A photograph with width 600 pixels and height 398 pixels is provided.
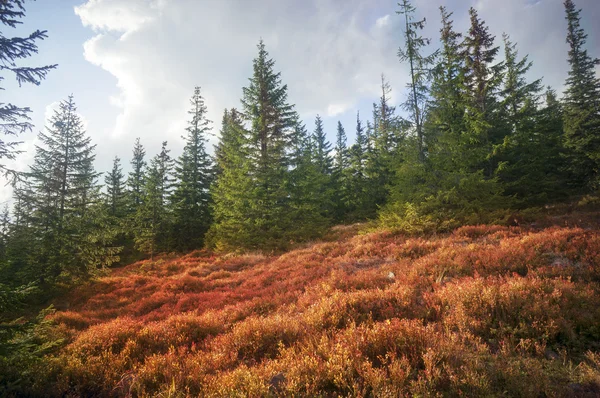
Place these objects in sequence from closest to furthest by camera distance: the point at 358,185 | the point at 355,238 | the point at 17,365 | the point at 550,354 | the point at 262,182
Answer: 1. the point at 550,354
2. the point at 17,365
3. the point at 355,238
4. the point at 262,182
5. the point at 358,185

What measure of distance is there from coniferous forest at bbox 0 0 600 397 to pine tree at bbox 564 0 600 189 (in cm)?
14

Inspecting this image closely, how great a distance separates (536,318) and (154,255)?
2734 centimetres

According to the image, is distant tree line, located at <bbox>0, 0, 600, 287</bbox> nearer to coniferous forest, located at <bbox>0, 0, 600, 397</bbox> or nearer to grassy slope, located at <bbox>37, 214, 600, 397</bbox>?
coniferous forest, located at <bbox>0, 0, 600, 397</bbox>

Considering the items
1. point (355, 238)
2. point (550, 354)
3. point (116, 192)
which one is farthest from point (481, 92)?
point (116, 192)

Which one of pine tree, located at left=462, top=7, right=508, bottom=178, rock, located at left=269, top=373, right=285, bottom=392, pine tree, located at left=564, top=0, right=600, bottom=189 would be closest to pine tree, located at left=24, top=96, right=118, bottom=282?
rock, located at left=269, top=373, right=285, bottom=392

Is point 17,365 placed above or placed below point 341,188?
below

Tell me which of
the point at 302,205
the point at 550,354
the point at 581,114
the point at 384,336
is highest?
the point at 581,114

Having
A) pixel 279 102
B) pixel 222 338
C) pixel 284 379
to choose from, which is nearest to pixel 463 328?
pixel 284 379

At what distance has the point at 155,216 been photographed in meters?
24.0

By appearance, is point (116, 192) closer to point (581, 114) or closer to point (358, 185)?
point (358, 185)

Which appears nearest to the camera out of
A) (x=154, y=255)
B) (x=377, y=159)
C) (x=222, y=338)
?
(x=222, y=338)

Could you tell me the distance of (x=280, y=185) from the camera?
1953 centimetres

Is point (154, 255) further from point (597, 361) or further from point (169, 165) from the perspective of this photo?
point (597, 361)

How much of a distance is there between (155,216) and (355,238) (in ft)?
62.3
